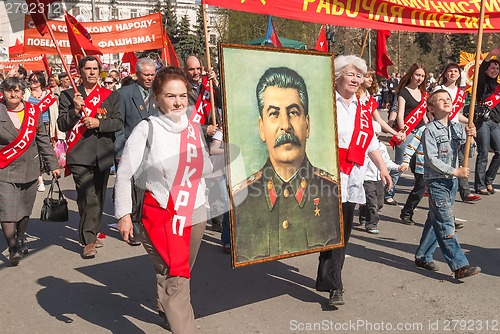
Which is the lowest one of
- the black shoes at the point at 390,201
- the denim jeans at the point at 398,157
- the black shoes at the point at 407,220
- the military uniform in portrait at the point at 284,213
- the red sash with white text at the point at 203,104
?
the black shoes at the point at 390,201

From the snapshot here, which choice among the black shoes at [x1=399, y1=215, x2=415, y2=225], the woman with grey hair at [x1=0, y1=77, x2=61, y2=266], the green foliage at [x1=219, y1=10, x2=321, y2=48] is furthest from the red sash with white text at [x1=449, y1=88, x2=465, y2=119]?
the green foliage at [x1=219, y1=10, x2=321, y2=48]

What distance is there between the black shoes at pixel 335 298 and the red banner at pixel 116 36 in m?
8.41

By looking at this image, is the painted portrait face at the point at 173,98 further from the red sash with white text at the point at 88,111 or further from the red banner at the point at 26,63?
the red banner at the point at 26,63

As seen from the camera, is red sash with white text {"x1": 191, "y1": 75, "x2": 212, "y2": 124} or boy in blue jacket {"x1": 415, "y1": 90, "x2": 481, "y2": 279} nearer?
boy in blue jacket {"x1": 415, "y1": 90, "x2": 481, "y2": 279}

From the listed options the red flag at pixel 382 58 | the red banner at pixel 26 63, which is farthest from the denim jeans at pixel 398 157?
the red banner at pixel 26 63

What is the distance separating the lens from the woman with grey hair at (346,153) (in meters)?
4.70

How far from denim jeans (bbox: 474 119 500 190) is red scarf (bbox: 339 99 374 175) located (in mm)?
5046

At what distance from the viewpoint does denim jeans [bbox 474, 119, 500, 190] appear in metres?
9.28

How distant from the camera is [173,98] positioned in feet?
12.4

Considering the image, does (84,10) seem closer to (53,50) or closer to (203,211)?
(53,50)

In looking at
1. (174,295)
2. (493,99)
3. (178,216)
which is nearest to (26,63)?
(493,99)

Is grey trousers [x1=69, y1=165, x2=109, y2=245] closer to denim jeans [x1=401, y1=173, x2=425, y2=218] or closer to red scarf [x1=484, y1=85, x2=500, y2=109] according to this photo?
denim jeans [x1=401, y1=173, x2=425, y2=218]

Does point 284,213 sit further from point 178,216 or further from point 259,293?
point 259,293

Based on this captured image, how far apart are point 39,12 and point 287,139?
3045 millimetres
